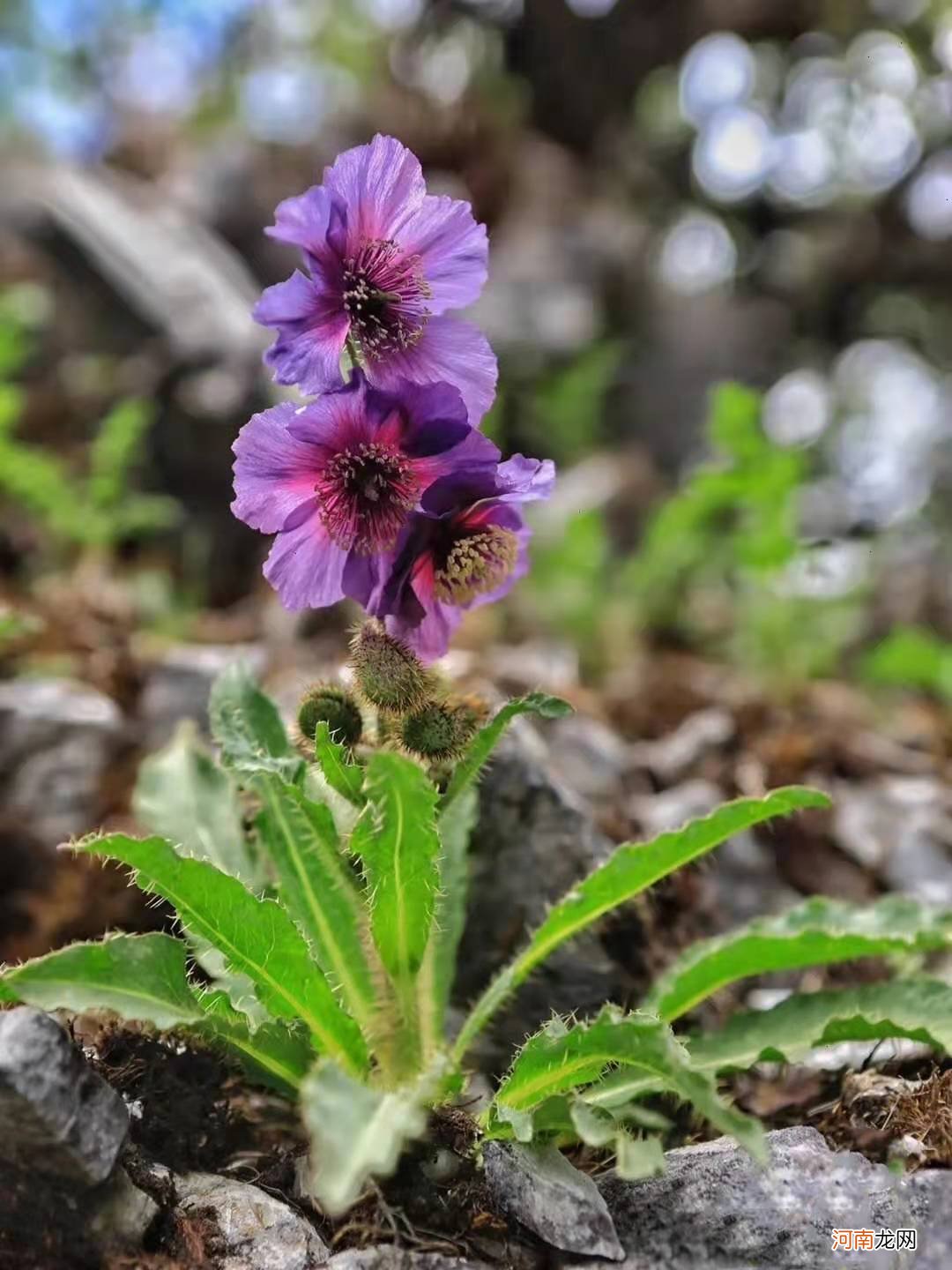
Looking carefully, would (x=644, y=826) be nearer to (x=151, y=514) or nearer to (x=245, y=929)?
(x=245, y=929)

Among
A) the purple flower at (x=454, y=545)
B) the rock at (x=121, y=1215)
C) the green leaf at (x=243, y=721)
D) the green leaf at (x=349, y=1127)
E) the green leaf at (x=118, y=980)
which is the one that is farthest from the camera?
the green leaf at (x=243, y=721)

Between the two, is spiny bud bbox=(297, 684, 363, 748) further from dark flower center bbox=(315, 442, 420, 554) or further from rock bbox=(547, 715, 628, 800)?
A: rock bbox=(547, 715, 628, 800)

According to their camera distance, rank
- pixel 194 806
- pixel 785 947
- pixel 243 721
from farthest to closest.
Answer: pixel 194 806
pixel 243 721
pixel 785 947

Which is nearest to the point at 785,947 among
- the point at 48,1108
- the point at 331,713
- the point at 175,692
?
the point at 331,713

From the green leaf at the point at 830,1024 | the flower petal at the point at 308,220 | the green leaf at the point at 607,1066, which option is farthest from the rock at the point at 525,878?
the flower petal at the point at 308,220

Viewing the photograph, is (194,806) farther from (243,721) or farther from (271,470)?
(271,470)

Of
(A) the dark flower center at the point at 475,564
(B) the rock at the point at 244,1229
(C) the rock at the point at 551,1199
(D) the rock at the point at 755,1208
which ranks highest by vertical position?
→ (A) the dark flower center at the point at 475,564

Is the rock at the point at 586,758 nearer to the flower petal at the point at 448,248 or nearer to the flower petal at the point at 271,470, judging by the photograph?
the flower petal at the point at 271,470
